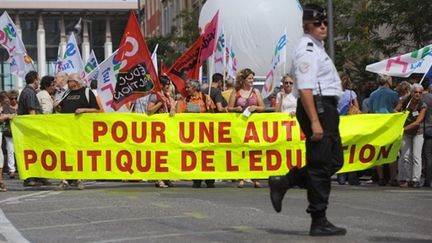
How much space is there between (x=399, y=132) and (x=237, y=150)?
2.34m

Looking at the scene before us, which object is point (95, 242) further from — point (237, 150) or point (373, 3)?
point (373, 3)

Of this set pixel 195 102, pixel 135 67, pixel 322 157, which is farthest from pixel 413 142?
pixel 322 157

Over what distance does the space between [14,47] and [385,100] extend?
11.0 metres

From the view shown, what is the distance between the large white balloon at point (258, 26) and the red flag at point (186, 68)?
9603 mm

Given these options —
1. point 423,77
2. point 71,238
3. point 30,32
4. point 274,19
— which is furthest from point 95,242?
point 30,32

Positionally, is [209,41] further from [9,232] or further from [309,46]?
[309,46]

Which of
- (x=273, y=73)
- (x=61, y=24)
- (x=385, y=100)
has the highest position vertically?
(x=61, y=24)

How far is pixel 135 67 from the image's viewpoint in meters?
15.6

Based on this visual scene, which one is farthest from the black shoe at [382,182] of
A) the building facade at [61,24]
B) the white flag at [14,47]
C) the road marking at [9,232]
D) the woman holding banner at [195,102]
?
the building facade at [61,24]

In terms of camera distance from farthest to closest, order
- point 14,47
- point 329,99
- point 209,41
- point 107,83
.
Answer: point 14,47
point 107,83
point 209,41
point 329,99

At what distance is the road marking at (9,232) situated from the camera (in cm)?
854

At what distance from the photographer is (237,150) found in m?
14.7

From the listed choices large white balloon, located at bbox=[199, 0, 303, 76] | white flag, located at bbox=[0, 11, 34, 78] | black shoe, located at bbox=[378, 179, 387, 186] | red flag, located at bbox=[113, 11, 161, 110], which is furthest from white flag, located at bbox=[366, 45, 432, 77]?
large white balloon, located at bbox=[199, 0, 303, 76]

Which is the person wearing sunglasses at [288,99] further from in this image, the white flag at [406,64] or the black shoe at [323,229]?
the black shoe at [323,229]
